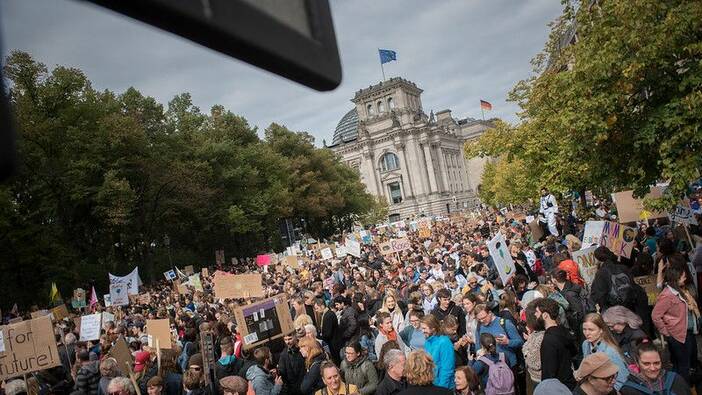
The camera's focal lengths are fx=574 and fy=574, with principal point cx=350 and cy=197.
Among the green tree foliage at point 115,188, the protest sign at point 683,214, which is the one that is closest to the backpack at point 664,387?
the protest sign at point 683,214

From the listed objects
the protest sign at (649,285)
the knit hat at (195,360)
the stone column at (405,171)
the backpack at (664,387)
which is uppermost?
the stone column at (405,171)

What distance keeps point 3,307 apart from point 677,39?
29908 millimetres

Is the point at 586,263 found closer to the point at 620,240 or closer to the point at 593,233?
the point at 620,240

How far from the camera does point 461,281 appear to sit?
11.1 m

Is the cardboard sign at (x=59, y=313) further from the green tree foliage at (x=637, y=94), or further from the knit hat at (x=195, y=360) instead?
the green tree foliage at (x=637, y=94)

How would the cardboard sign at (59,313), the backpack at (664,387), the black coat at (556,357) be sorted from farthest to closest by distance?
the cardboard sign at (59,313), the black coat at (556,357), the backpack at (664,387)

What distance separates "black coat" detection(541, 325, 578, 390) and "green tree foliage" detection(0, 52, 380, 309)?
78.9 ft

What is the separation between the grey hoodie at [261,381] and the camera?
6344mm

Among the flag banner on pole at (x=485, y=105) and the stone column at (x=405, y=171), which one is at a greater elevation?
the flag banner on pole at (x=485, y=105)

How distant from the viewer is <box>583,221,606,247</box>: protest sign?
37.1 feet

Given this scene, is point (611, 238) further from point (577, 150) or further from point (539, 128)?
point (539, 128)

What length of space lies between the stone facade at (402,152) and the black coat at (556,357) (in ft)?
313

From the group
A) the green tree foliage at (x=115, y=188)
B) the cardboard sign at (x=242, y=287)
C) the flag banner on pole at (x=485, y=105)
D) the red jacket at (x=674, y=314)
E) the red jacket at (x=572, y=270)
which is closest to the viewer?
the red jacket at (x=674, y=314)

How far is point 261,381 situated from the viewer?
252 inches
